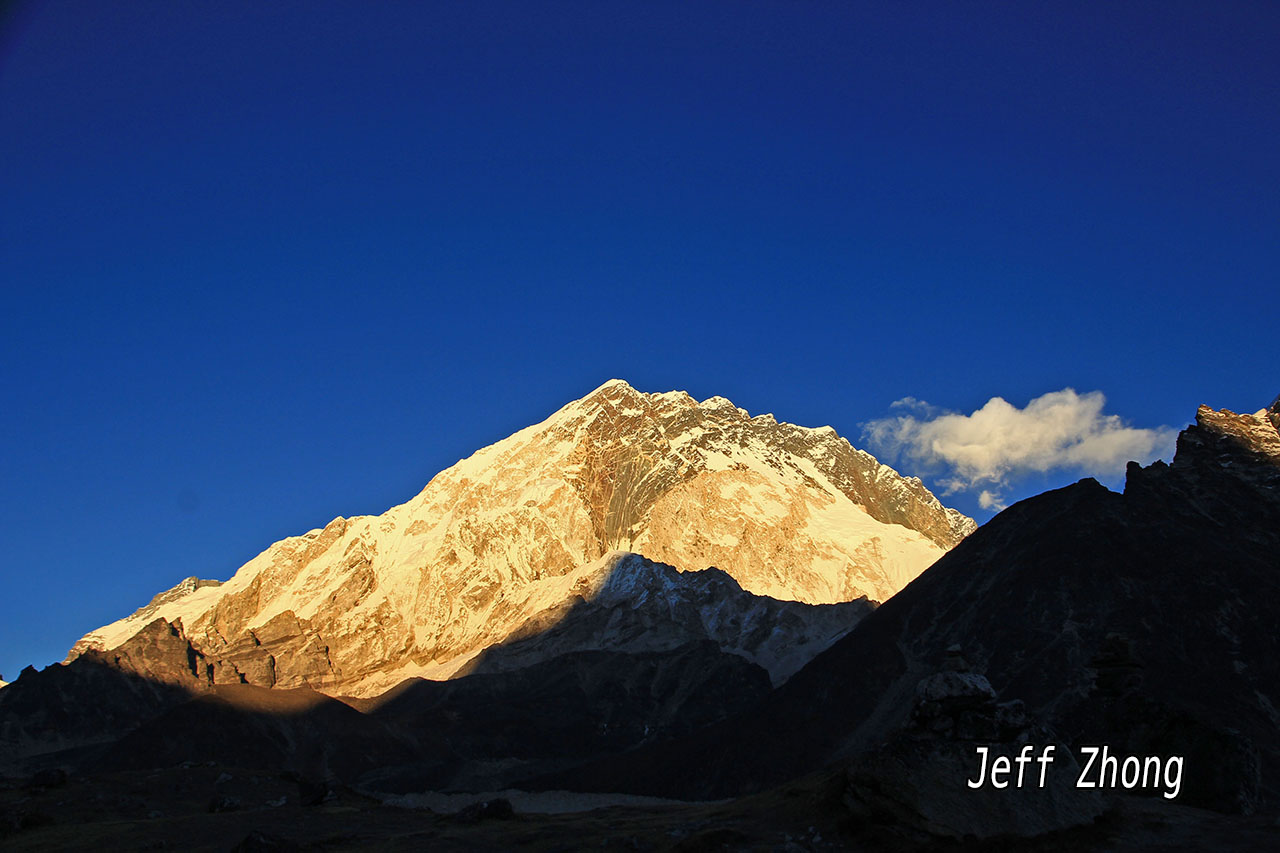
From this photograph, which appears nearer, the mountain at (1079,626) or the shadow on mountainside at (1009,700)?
the shadow on mountainside at (1009,700)

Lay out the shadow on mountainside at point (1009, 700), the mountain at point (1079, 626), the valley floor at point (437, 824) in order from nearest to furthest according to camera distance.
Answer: the valley floor at point (437, 824)
the shadow on mountainside at point (1009, 700)
the mountain at point (1079, 626)

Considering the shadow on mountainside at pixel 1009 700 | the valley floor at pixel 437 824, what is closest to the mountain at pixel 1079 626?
the shadow on mountainside at pixel 1009 700

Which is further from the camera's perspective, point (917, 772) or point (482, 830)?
point (482, 830)

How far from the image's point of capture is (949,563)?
154625 millimetres

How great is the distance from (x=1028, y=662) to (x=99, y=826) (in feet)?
319

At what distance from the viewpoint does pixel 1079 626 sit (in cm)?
11781

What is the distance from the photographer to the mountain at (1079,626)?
99.4 meters

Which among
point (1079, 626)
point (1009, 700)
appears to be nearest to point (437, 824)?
point (1009, 700)

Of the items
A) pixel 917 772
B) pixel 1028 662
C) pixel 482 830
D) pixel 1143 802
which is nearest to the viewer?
pixel 917 772

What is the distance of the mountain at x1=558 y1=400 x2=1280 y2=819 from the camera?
99.4 metres

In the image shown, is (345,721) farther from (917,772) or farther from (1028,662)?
(917,772)

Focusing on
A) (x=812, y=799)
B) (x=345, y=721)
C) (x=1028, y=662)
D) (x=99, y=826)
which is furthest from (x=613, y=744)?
(x=812, y=799)

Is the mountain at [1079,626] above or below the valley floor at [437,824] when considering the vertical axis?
above

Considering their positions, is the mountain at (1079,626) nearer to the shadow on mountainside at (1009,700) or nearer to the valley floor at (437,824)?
the shadow on mountainside at (1009,700)
